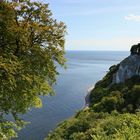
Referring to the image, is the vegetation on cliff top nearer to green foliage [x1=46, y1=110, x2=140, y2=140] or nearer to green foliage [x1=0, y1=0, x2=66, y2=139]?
green foliage [x1=46, y1=110, x2=140, y2=140]

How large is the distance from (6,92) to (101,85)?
6259 cm

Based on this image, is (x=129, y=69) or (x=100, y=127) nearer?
(x=100, y=127)

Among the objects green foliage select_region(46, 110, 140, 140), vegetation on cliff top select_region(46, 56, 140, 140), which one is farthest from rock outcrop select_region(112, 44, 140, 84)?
green foliage select_region(46, 110, 140, 140)

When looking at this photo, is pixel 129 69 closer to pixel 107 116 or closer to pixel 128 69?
pixel 128 69

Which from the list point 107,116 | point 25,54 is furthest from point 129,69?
point 25,54

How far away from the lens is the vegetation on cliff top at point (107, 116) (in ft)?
112

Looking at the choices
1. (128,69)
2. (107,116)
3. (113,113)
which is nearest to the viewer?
(107,116)

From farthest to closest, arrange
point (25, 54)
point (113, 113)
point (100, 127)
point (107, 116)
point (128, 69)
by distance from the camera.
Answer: point (128, 69) → point (113, 113) → point (107, 116) → point (100, 127) → point (25, 54)

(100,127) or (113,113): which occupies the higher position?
(100,127)

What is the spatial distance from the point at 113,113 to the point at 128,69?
23692mm

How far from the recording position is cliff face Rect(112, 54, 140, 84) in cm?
7225

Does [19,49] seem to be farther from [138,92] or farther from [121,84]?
[121,84]

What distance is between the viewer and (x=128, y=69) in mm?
74125

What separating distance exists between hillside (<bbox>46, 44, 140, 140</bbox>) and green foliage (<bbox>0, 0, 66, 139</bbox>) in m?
5.06
